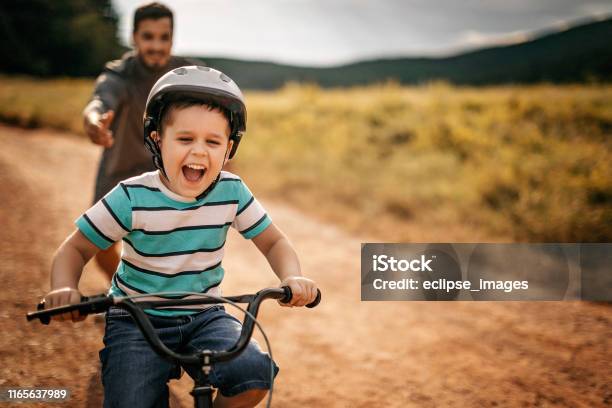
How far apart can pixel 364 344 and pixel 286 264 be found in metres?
2.28

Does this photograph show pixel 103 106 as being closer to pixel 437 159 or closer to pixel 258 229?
pixel 258 229

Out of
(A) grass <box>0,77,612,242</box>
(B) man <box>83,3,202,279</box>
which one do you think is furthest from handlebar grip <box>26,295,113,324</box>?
(A) grass <box>0,77,612,242</box>

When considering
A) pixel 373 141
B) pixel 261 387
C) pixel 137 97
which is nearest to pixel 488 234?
pixel 137 97

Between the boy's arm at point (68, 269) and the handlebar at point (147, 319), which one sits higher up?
the boy's arm at point (68, 269)

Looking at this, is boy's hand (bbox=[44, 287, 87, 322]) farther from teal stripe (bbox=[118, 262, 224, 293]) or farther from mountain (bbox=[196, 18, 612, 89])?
mountain (bbox=[196, 18, 612, 89])

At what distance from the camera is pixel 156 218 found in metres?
2.08

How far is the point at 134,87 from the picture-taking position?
3.80 meters

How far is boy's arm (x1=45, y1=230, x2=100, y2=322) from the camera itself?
1.74 metres

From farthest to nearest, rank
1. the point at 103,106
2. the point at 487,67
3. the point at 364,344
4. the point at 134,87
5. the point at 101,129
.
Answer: the point at 487,67 < the point at 364,344 < the point at 134,87 < the point at 103,106 < the point at 101,129

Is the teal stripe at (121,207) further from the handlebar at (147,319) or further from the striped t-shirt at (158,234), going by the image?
the handlebar at (147,319)

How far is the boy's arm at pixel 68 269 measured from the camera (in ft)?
5.71

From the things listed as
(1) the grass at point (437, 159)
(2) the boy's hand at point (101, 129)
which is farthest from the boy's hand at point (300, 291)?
(1) the grass at point (437, 159)

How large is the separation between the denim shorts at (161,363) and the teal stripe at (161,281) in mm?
137

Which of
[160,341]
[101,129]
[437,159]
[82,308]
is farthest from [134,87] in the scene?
[437,159]
